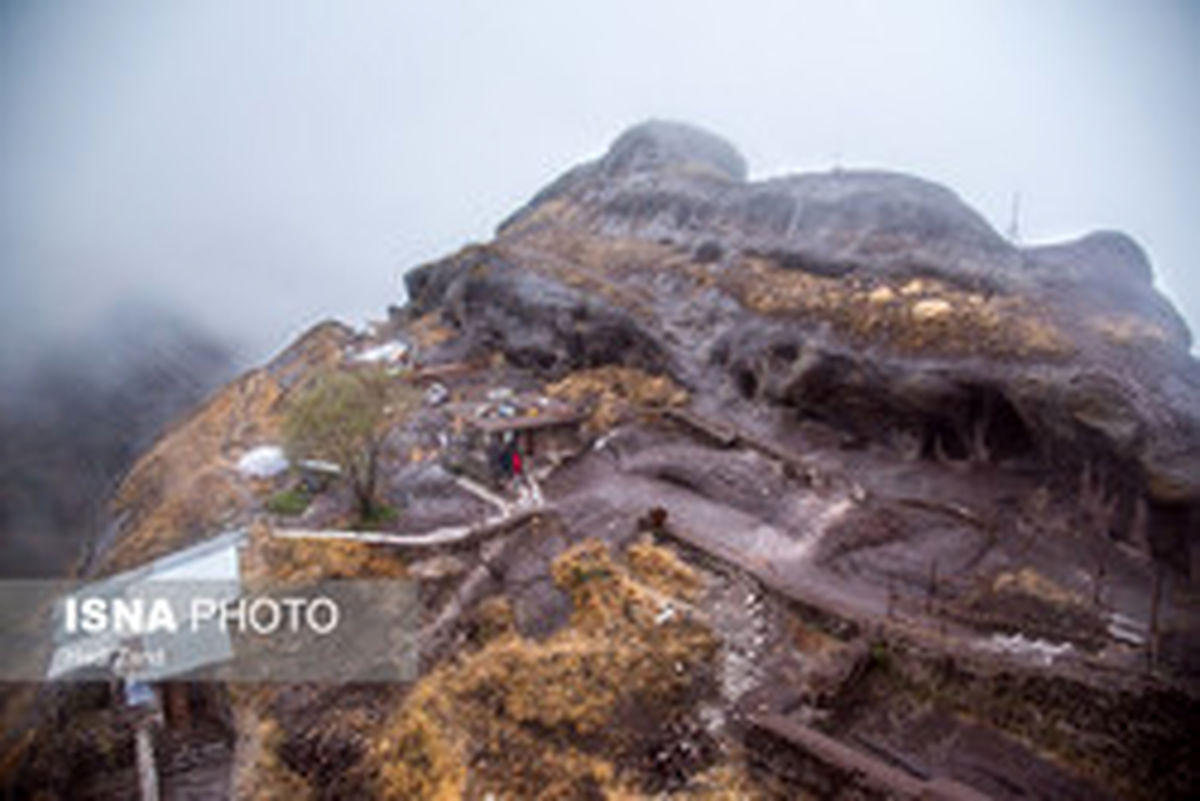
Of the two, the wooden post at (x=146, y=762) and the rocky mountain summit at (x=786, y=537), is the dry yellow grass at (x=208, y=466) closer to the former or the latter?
the rocky mountain summit at (x=786, y=537)

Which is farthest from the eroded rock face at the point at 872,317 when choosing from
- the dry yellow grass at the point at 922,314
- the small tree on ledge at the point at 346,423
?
the small tree on ledge at the point at 346,423

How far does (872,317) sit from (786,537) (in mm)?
11172

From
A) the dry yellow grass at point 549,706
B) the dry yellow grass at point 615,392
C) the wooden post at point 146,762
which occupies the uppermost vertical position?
the dry yellow grass at point 615,392

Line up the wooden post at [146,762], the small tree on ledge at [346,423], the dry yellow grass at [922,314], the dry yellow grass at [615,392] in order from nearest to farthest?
the wooden post at [146,762], the small tree on ledge at [346,423], the dry yellow grass at [922,314], the dry yellow grass at [615,392]

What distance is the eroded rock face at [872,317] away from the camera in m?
19.1

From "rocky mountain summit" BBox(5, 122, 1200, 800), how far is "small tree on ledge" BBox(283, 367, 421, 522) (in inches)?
80.7

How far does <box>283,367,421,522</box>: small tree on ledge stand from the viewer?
21344 mm


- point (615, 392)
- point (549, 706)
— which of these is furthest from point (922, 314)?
point (549, 706)

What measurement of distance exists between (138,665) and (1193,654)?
27.8 metres

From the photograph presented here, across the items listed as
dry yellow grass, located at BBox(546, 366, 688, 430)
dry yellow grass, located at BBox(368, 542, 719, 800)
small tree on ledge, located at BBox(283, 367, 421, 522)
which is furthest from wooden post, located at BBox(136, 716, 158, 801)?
dry yellow grass, located at BBox(546, 366, 688, 430)

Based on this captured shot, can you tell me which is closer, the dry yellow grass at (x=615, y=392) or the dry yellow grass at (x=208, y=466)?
the dry yellow grass at (x=208, y=466)

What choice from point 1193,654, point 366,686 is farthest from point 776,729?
point 366,686

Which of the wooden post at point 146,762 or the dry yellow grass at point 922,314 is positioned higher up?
the dry yellow grass at point 922,314

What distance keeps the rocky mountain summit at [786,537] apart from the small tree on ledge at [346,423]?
6.72ft
